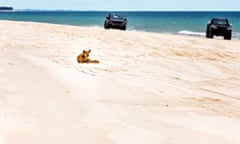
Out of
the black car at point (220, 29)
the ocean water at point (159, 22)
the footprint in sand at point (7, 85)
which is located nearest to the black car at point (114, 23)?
the black car at point (220, 29)

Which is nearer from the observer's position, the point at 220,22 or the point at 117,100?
the point at 117,100

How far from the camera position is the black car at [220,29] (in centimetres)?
2617

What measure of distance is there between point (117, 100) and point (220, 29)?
20232mm

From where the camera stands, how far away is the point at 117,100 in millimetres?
7199

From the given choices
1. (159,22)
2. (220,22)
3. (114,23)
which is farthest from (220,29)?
(159,22)

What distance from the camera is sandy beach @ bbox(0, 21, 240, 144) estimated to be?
538 centimetres

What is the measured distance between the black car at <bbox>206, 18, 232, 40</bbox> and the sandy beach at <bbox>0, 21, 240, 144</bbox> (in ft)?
44.6

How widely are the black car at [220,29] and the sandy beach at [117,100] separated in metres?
13.6

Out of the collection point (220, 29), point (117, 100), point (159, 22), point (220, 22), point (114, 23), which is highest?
point (220, 22)

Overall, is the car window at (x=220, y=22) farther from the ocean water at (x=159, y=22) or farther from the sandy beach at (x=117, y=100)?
the sandy beach at (x=117, y=100)

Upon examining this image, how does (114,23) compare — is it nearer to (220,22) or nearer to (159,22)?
(220,22)

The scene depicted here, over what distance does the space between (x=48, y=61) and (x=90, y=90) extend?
379cm

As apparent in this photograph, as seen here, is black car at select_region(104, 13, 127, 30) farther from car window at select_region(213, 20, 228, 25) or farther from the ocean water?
the ocean water

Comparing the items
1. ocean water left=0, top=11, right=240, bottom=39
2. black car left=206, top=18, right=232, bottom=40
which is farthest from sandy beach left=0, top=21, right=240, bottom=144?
ocean water left=0, top=11, right=240, bottom=39
